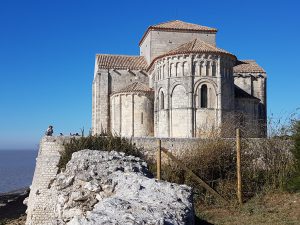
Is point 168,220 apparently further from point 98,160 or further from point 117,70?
point 117,70

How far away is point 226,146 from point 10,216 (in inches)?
707

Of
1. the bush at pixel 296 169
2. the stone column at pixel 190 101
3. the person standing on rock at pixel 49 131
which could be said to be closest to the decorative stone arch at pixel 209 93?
the stone column at pixel 190 101

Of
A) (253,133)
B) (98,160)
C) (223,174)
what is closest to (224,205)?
(223,174)

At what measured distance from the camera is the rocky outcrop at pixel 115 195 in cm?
547

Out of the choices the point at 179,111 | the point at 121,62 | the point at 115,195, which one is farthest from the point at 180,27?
the point at 115,195

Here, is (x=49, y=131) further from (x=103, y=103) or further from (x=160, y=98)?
(x=103, y=103)

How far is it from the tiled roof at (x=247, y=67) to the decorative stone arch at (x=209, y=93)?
7.01 metres

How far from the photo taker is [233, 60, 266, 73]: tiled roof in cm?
3083

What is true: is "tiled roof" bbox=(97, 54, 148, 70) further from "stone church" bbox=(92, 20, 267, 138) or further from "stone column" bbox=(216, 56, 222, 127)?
"stone column" bbox=(216, 56, 222, 127)

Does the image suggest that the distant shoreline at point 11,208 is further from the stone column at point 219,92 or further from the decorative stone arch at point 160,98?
the stone column at point 219,92

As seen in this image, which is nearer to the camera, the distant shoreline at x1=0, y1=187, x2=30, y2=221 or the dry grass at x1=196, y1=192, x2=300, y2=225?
the dry grass at x1=196, y1=192, x2=300, y2=225

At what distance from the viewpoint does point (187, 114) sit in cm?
2402

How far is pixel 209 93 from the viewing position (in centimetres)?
2431

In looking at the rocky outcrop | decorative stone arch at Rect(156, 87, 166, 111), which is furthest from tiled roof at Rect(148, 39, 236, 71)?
the rocky outcrop
